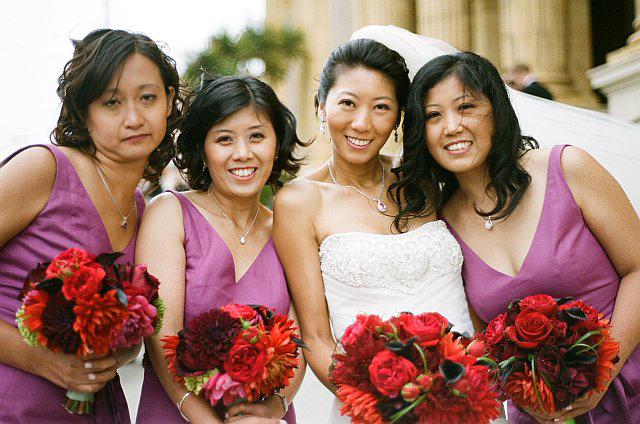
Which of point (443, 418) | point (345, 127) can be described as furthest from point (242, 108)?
point (443, 418)

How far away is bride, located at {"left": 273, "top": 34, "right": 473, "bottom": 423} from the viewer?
132 inches

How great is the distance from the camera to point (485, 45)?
1662 cm

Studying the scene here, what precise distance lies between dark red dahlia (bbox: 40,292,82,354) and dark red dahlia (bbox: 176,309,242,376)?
37 cm

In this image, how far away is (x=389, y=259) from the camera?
3.43 meters

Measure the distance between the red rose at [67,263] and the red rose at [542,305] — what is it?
163 centimetres

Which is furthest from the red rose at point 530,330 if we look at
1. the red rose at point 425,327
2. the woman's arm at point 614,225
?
the woman's arm at point 614,225

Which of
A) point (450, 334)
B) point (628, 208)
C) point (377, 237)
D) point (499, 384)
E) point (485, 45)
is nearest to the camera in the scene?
point (450, 334)

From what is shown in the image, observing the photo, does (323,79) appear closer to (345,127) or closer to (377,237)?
(345,127)

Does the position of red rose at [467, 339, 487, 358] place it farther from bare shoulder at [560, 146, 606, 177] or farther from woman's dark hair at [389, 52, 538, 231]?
bare shoulder at [560, 146, 606, 177]

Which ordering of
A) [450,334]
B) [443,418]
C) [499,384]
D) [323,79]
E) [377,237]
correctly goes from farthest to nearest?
[323,79] < [377,237] < [499,384] < [450,334] < [443,418]

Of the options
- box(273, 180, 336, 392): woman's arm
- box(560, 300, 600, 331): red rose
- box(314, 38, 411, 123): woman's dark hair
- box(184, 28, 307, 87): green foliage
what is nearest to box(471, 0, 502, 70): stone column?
box(184, 28, 307, 87): green foliage

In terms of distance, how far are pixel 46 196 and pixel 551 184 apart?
222 cm

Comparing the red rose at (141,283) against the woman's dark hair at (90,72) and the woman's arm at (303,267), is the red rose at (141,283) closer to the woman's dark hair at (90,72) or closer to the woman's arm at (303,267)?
the woman's dark hair at (90,72)

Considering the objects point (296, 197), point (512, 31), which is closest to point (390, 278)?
point (296, 197)
